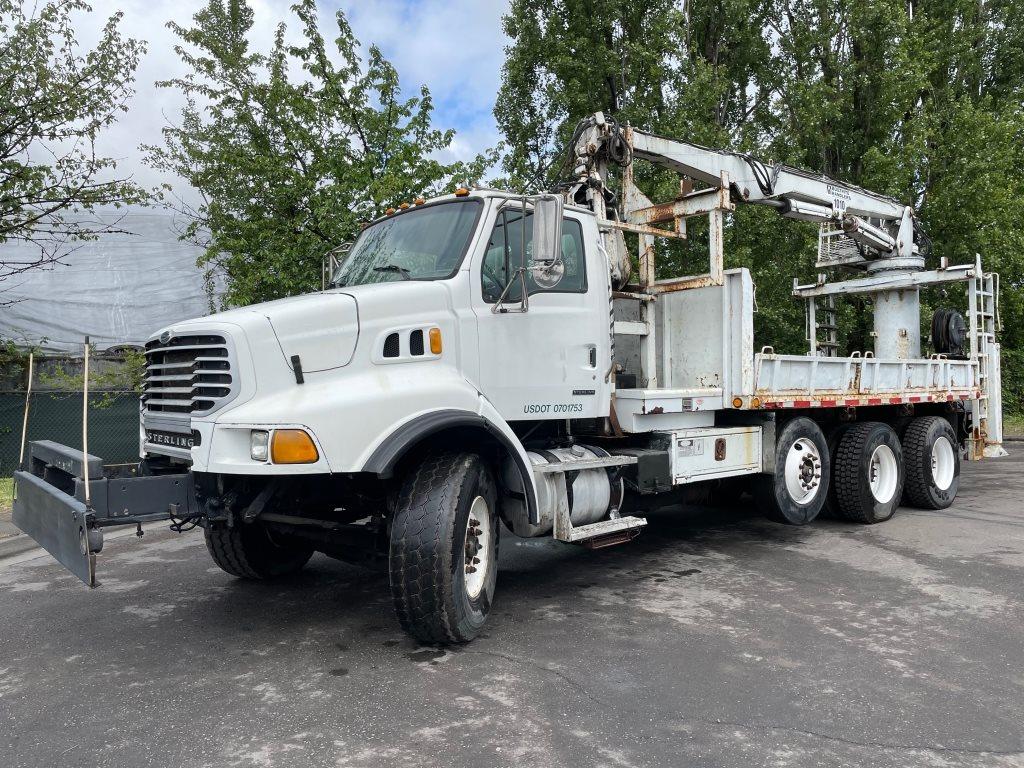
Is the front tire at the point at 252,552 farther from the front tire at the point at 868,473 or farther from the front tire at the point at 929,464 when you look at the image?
the front tire at the point at 929,464

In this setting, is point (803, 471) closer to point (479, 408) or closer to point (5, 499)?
point (479, 408)

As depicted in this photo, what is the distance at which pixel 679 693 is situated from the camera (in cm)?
388

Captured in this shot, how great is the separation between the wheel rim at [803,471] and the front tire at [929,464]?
2.21m

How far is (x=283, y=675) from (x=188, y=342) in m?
1.91

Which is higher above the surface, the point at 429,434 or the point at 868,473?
the point at 429,434

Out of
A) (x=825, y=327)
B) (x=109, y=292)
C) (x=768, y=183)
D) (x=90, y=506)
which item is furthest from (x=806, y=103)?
(x=109, y=292)

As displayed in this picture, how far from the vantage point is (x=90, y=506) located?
13.5 feet

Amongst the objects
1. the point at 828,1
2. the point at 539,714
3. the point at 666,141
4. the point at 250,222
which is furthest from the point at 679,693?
the point at 828,1

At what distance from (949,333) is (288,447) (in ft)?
30.7

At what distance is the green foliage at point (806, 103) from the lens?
17.3 metres

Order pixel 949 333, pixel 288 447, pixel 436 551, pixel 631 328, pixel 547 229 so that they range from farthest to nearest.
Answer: pixel 949 333
pixel 631 328
pixel 547 229
pixel 436 551
pixel 288 447

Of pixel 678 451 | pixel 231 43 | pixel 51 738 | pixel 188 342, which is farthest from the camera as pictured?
pixel 231 43

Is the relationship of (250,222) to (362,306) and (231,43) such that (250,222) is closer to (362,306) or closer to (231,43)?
(231,43)

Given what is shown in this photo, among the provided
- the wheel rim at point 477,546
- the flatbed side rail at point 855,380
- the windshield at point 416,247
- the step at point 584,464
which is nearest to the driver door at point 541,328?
the windshield at point 416,247
